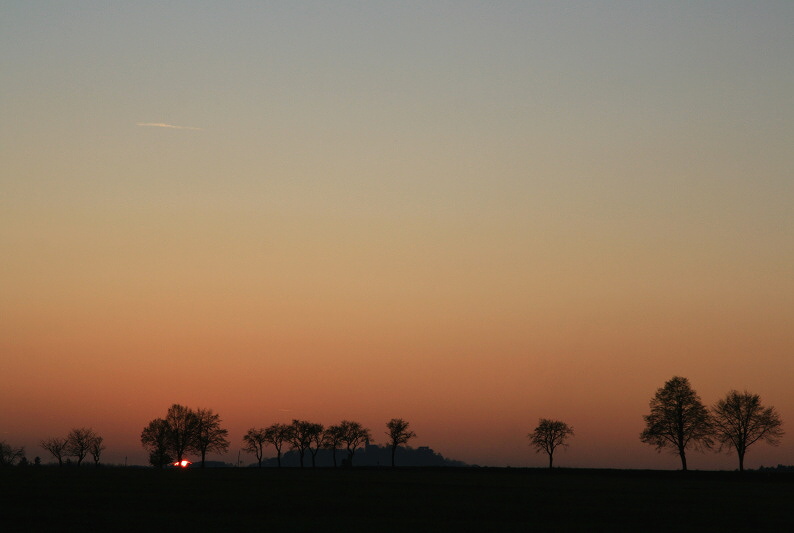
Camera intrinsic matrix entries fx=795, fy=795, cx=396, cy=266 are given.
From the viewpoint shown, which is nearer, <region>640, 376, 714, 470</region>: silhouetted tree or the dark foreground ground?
the dark foreground ground

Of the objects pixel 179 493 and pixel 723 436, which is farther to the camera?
pixel 723 436

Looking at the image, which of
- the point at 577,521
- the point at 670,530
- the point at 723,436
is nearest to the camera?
the point at 670,530

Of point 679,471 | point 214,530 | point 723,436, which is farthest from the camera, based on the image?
point 723,436

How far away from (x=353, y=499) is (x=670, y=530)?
2595cm

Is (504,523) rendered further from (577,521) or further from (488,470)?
(488,470)

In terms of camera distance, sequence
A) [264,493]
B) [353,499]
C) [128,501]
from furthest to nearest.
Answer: [264,493], [353,499], [128,501]

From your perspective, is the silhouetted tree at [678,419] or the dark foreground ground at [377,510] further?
the silhouetted tree at [678,419]

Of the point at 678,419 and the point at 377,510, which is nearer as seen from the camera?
the point at 377,510


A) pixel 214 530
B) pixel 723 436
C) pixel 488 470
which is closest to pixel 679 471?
pixel 723 436

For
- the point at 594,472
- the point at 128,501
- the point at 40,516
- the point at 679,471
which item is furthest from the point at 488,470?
the point at 40,516

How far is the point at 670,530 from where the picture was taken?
42531mm

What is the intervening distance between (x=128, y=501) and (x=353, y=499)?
1646cm

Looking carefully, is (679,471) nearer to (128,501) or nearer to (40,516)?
(128,501)

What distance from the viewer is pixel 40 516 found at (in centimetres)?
4291
